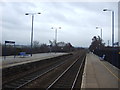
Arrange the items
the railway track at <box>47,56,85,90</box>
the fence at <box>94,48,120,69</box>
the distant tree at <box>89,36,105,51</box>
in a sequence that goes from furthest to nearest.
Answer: the distant tree at <box>89,36,105,51</box> → the fence at <box>94,48,120,69</box> → the railway track at <box>47,56,85,90</box>

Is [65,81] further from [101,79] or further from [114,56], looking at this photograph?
[114,56]

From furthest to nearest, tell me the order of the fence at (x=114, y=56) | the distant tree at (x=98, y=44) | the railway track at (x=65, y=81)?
the distant tree at (x=98, y=44) < the fence at (x=114, y=56) < the railway track at (x=65, y=81)

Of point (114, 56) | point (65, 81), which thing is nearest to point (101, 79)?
point (65, 81)

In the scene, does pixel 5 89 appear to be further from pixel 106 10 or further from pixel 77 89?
pixel 106 10

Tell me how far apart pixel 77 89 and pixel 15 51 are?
39.7 m

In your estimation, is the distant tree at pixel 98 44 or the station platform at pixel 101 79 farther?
the distant tree at pixel 98 44

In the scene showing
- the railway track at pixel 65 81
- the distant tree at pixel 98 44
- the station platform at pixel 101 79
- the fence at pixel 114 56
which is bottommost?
the railway track at pixel 65 81

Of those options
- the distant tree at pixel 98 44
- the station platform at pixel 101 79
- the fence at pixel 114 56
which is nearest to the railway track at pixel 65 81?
the station platform at pixel 101 79

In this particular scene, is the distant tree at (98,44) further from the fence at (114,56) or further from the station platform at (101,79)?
the station platform at (101,79)

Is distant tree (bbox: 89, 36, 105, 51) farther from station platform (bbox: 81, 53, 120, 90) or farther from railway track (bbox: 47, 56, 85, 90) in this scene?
railway track (bbox: 47, 56, 85, 90)

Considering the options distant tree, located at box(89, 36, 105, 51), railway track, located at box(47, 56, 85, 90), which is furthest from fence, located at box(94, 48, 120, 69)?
distant tree, located at box(89, 36, 105, 51)

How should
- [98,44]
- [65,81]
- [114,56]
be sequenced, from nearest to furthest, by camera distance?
[65,81]
[114,56]
[98,44]

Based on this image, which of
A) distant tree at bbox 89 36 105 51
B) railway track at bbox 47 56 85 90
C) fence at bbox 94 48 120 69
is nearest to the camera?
railway track at bbox 47 56 85 90

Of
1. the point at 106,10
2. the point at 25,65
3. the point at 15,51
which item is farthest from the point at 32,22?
the point at 25,65
